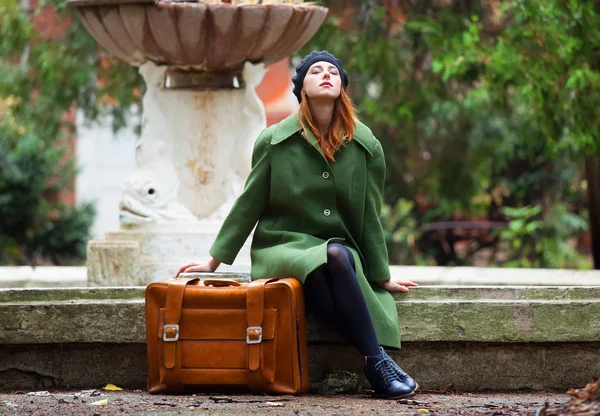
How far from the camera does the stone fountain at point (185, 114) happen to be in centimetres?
609

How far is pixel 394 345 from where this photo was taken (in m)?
4.46

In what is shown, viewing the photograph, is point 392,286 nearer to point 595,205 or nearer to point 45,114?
point 595,205

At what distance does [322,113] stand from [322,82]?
0.44ft

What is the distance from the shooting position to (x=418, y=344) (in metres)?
4.66

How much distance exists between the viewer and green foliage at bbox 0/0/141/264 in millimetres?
11336

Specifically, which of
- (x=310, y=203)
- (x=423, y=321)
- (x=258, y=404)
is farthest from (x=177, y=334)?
(x=423, y=321)

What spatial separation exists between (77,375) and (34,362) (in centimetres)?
18

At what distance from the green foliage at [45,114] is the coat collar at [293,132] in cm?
667

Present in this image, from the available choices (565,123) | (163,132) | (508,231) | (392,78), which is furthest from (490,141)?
(163,132)

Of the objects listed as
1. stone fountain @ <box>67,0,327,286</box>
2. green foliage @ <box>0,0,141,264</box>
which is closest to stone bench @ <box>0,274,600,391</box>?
stone fountain @ <box>67,0,327,286</box>

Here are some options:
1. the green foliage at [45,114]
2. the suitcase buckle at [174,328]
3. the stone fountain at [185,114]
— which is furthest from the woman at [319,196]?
the green foliage at [45,114]

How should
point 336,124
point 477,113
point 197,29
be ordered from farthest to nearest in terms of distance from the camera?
point 477,113, point 197,29, point 336,124

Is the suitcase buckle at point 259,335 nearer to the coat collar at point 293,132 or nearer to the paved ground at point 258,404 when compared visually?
the paved ground at point 258,404

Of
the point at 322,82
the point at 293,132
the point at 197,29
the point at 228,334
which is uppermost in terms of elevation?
the point at 197,29
